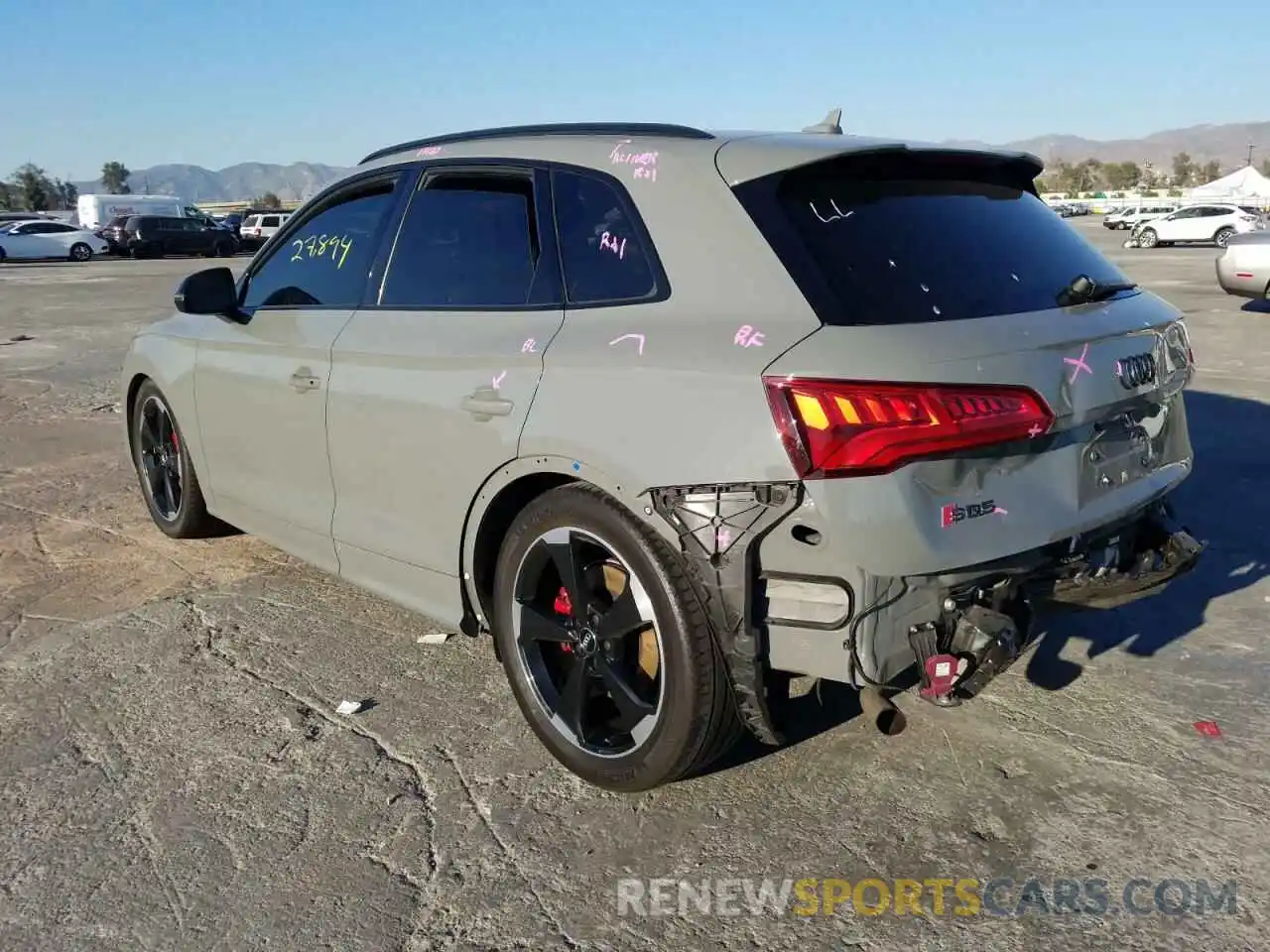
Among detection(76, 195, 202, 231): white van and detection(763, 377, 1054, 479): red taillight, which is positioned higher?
detection(76, 195, 202, 231): white van

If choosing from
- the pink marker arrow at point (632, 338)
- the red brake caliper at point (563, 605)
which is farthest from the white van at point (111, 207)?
the pink marker arrow at point (632, 338)

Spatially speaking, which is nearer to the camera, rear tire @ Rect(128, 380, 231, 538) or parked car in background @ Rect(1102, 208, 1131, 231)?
rear tire @ Rect(128, 380, 231, 538)

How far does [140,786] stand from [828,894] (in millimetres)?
1994

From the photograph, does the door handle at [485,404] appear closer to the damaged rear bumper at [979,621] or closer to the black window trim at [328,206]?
the black window trim at [328,206]

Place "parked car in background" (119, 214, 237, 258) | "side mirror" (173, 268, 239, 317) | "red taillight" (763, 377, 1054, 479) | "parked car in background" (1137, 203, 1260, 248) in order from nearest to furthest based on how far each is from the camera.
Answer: "red taillight" (763, 377, 1054, 479)
"side mirror" (173, 268, 239, 317)
"parked car in background" (1137, 203, 1260, 248)
"parked car in background" (119, 214, 237, 258)

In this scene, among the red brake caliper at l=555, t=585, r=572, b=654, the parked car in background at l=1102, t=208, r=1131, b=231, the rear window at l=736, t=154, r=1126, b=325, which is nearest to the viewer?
the rear window at l=736, t=154, r=1126, b=325

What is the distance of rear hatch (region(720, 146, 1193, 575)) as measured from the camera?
2426mm

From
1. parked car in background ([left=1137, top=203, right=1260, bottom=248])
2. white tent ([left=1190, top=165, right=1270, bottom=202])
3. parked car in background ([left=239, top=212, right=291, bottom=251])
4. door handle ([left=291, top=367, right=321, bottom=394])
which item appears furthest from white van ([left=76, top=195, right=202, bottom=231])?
white tent ([left=1190, top=165, right=1270, bottom=202])

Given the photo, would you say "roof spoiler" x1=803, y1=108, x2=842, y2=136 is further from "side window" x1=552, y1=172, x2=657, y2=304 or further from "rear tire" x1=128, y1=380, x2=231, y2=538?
"rear tire" x1=128, y1=380, x2=231, y2=538

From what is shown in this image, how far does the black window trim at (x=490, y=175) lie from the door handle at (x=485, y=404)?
280 mm

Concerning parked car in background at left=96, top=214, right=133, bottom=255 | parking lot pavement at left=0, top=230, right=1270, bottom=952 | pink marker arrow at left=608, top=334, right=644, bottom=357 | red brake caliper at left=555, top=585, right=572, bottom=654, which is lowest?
parking lot pavement at left=0, top=230, right=1270, bottom=952

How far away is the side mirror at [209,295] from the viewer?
4352 millimetres

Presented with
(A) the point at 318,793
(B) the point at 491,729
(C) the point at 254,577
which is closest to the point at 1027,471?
(B) the point at 491,729

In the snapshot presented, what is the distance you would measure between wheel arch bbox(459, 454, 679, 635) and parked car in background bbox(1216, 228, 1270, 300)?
14.0 metres
